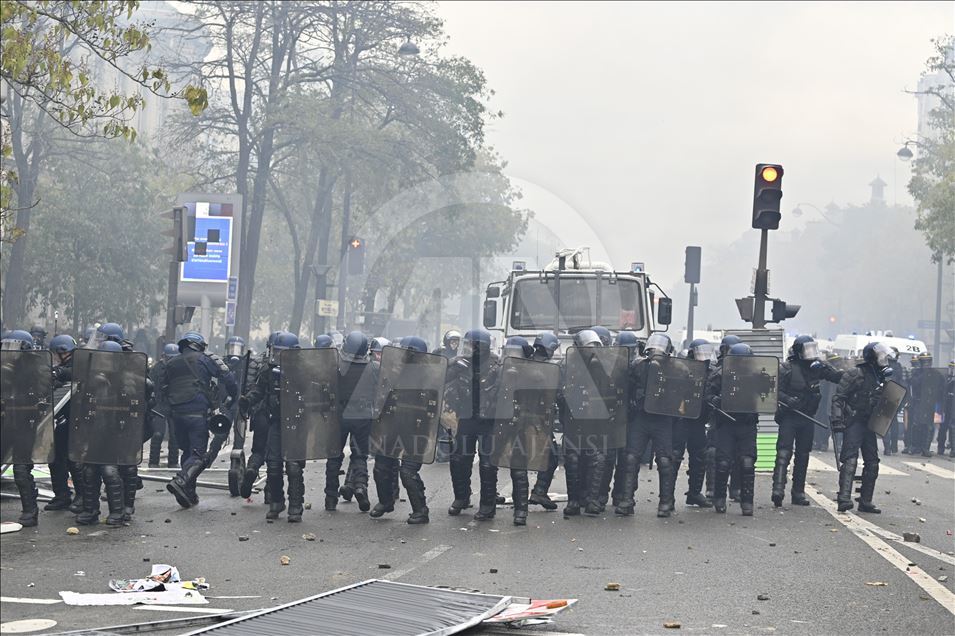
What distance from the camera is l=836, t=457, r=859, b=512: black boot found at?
14500 mm

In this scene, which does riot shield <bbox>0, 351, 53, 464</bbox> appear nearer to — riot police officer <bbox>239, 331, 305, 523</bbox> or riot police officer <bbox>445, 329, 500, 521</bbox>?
riot police officer <bbox>239, 331, 305, 523</bbox>

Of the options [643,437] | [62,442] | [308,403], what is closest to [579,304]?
[643,437]

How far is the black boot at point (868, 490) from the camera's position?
1460 cm

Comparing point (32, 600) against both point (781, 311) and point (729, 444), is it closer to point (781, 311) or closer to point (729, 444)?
point (729, 444)

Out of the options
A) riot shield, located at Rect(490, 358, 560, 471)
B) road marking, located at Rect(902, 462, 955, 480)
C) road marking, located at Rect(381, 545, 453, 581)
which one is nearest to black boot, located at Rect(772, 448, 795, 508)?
riot shield, located at Rect(490, 358, 560, 471)

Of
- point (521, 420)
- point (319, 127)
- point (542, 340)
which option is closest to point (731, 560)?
point (521, 420)

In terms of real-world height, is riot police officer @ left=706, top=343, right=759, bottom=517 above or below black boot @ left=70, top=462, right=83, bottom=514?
above

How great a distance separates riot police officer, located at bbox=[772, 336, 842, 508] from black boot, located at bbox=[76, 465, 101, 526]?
661 centimetres

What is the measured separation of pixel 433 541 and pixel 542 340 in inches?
122

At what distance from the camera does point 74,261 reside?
37844 millimetres

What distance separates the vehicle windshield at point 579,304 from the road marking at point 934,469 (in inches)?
206

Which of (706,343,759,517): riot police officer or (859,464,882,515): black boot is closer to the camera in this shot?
(706,343,759,517): riot police officer

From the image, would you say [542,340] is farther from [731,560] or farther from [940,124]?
[940,124]

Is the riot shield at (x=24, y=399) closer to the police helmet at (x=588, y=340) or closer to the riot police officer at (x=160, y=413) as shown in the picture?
the riot police officer at (x=160, y=413)
